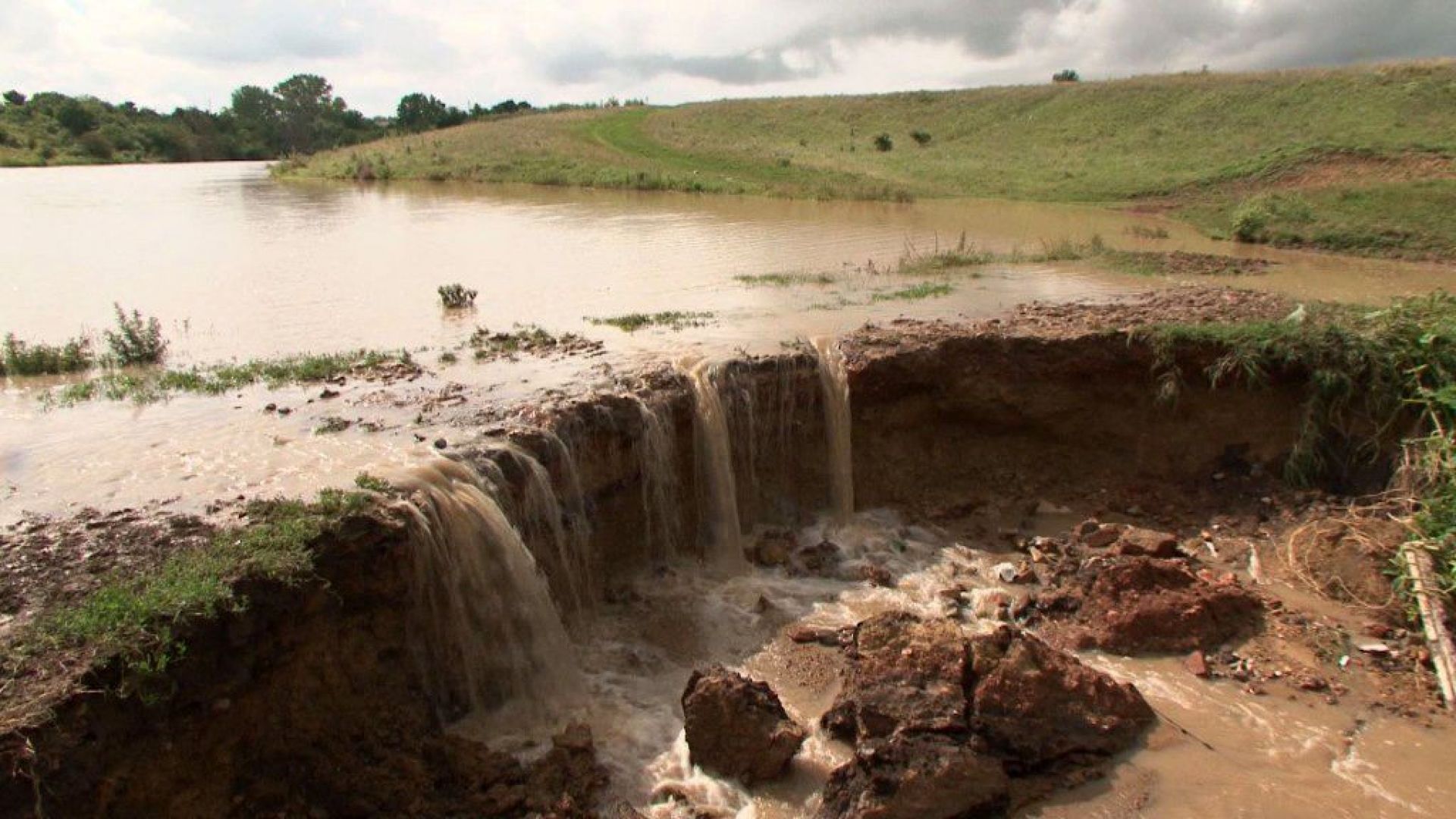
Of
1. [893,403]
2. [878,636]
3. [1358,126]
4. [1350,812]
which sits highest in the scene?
[1358,126]

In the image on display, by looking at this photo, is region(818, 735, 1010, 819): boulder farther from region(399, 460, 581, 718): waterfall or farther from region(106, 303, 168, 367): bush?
region(106, 303, 168, 367): bush

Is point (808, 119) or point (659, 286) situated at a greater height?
point (808, 119)

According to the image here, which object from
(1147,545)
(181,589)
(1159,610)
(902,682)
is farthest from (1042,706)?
(181,589)

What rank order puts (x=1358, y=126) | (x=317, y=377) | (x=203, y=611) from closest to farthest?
(x=203, y=611)
(x=317, y=377)
(x=1358, y=126)

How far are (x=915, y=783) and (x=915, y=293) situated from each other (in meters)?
9.53

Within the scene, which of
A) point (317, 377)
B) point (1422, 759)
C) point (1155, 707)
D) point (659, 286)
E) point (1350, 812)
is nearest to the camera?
point (1350, 812)

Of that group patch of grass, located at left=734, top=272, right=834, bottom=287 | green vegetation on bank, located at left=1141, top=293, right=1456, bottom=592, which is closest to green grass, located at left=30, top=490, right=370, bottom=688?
green vegetation on bank, located at left=1141, top=293, right=1456, bottom=592

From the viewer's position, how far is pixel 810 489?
998 cm

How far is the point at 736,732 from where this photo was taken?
5910mm

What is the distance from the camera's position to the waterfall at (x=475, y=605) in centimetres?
638

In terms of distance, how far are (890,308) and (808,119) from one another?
49.2m

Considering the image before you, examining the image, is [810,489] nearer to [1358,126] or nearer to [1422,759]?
[1422,759]

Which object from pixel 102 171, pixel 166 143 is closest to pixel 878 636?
pixel 102 171

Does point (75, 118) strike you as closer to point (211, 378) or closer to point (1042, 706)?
point (211, 378)
